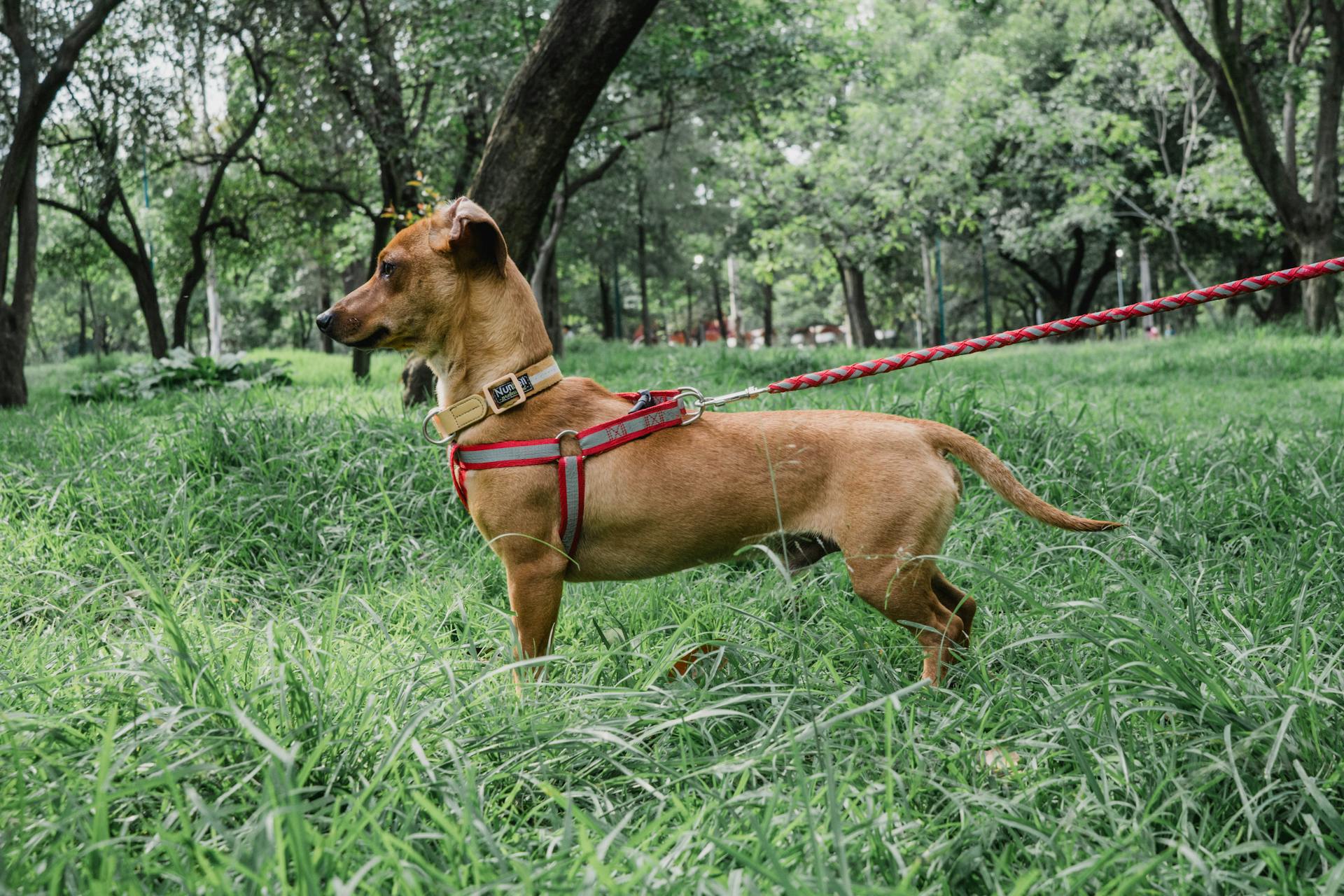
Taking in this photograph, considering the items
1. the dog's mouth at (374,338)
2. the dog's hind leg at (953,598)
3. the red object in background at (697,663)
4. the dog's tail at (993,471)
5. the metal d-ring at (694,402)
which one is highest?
the dog's mouth at (374,338)

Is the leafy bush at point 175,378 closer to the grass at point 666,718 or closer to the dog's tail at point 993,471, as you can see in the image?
the grass at point 666,718

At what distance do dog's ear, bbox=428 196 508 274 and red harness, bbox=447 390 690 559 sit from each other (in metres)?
0.56

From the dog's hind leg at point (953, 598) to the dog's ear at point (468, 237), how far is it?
1.66 metres

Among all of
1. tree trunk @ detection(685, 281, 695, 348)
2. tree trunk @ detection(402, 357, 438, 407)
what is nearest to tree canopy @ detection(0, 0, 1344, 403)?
tree trunk @ detection(402, 357, 438, 407)

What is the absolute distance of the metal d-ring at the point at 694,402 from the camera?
2.93m

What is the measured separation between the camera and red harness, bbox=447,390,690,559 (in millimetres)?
2785

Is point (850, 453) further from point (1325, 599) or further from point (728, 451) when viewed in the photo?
point (1325, 599)

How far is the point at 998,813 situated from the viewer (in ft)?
6.08

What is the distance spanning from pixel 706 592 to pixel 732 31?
11296 millimetres

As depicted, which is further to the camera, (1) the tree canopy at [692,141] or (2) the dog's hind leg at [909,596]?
(1) the tree canopy at [692,141]

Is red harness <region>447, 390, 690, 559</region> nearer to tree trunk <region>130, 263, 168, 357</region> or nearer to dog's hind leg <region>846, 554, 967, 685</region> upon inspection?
dog's hind leg <region>846, 554, 967, 685</region>

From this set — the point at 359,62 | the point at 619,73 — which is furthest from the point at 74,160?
the point at 619,73

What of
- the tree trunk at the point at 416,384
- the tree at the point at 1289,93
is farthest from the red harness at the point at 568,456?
the tree at the point at 1289,93

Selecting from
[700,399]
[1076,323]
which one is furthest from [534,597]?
[1076,323]
